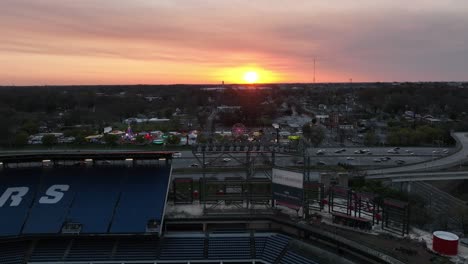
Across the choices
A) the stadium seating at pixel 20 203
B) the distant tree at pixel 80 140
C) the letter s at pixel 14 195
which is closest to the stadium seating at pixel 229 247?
the stadium seating at pixel 20 203

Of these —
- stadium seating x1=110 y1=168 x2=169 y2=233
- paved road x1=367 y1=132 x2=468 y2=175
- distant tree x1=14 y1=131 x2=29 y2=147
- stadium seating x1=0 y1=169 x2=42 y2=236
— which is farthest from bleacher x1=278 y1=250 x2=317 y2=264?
distant tree x1=14 y1=131 x2=29 y2=147

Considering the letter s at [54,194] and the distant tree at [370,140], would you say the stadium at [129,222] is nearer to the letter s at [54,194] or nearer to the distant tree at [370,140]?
the letter s at [54,194]

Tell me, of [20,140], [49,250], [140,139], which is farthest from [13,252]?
[20,140]

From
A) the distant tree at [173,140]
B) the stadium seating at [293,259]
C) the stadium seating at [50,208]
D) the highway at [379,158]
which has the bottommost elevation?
the highway at [379,158]

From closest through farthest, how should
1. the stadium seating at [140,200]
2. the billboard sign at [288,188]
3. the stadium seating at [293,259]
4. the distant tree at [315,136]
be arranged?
the stadium seating at [293,259]
the stadium seating at [140,200]
the billboard sign at [288,188]
the distant tree at [315,136]

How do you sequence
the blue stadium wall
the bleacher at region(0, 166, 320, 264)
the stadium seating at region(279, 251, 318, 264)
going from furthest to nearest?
the blue stadium wall < the bleacher at region(0, 166, 320, 264) < the stadium seating at region(279, 251, 318, 264)

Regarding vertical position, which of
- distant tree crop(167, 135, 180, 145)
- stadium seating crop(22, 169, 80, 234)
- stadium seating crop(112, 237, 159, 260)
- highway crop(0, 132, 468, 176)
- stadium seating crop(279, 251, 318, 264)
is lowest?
highway crop(0, 132, 468, 176)

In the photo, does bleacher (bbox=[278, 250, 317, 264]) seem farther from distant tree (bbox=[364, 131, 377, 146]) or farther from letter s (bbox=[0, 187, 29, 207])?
distant tree (bbox=[364, 131, 377, 146])

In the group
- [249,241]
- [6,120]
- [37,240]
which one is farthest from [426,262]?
[6,120]
